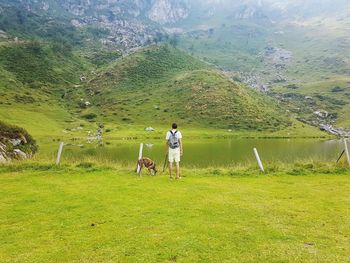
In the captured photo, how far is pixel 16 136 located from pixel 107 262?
41889 mm

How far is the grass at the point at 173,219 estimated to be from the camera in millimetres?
12062

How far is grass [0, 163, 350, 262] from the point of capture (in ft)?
39.6

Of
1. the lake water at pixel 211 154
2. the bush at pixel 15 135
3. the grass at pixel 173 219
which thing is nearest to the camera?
the grass at pixel 173 219

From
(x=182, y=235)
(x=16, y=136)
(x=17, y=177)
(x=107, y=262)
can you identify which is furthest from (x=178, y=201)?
(x=16, y=136)

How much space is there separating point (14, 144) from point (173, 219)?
36710 mm

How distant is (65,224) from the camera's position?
1559 centimetres

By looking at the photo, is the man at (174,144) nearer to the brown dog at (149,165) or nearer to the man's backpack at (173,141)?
the man's backpack at (173,141)

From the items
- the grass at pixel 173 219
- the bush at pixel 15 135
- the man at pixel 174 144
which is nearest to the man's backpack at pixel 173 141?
the man at pixel 174 144

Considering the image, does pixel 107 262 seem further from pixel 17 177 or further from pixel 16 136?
pixel 16 136

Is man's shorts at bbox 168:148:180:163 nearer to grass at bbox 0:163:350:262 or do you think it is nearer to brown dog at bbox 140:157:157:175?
grass at bbox 0:163:350:262

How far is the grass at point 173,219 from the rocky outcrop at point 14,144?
46.0 feet

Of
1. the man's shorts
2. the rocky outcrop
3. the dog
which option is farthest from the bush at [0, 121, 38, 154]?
the man's shorts

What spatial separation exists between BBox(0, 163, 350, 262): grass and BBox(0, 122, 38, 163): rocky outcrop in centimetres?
1401

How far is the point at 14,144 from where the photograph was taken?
46.5 meters
